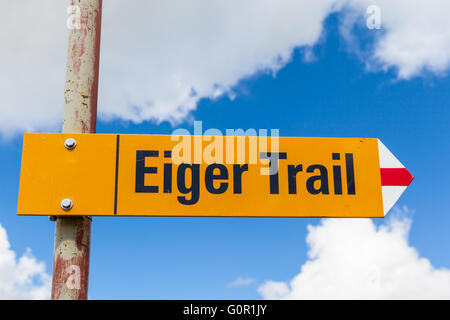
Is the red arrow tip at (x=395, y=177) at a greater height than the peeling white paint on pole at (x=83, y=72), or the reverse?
the peeling white paint on pole at (x=83, y=72)

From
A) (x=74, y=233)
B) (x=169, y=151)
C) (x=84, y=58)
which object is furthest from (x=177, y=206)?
(x=84, y=58)

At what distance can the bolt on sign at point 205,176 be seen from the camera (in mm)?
3072

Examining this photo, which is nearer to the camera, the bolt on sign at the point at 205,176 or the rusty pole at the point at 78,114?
the rusty pole at the point at 78,114

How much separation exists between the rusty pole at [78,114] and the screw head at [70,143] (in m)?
0.06

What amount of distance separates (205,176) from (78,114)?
3.19 ft

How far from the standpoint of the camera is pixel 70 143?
3.08m

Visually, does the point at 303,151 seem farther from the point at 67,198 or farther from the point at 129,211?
the point at 67,198

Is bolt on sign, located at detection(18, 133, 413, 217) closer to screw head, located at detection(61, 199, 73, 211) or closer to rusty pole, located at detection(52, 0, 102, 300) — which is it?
screw head, located at detection(61, 199, 73, 211)

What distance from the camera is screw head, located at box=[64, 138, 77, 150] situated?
3.08m

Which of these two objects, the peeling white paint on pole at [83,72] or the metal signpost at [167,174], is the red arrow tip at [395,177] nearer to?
the metal signpost at [167,174]

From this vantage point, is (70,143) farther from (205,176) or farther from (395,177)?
(395,177)

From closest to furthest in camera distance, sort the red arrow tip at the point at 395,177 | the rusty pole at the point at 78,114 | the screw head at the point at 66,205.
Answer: the rusty pole at the point at 78,114 → the screw head at the point at 66,205 → the red arrow tip at the point at 395,177

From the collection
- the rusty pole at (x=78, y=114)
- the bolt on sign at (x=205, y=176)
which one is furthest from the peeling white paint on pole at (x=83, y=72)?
the bolt on sign at (x=205, y=176)

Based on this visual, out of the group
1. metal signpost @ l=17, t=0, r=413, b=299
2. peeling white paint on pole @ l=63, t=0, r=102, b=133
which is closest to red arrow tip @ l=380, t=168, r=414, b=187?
metal signpost @ l=17, t=0, r=413, b=299
